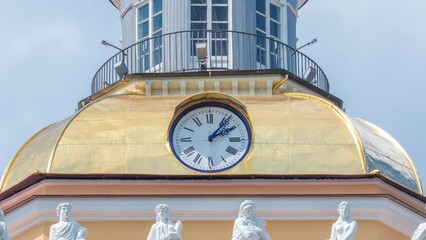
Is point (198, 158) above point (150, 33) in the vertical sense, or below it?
below

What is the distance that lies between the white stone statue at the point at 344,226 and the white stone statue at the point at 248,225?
43.1 inches

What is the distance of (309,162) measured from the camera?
163 ft

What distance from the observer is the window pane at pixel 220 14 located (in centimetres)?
5341

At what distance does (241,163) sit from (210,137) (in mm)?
791

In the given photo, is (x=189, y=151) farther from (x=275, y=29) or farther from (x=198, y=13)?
(x=275, y=29)

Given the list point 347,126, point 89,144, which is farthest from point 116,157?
point 347,126

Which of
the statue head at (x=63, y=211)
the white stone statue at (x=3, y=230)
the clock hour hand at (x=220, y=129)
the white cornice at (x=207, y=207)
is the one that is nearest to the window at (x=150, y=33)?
the clock hour hand at (x=220, y=129)

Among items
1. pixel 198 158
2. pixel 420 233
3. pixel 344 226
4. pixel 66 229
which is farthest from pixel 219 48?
pixel 420 233

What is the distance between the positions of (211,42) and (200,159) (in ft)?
10.5

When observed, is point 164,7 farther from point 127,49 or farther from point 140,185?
point 140,185

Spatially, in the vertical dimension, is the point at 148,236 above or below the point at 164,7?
Answer: below

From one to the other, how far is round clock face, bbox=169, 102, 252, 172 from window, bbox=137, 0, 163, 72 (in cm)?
233

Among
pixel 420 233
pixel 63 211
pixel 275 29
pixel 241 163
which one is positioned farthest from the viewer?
pixel 275 29

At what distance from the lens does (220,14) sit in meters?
53.4
